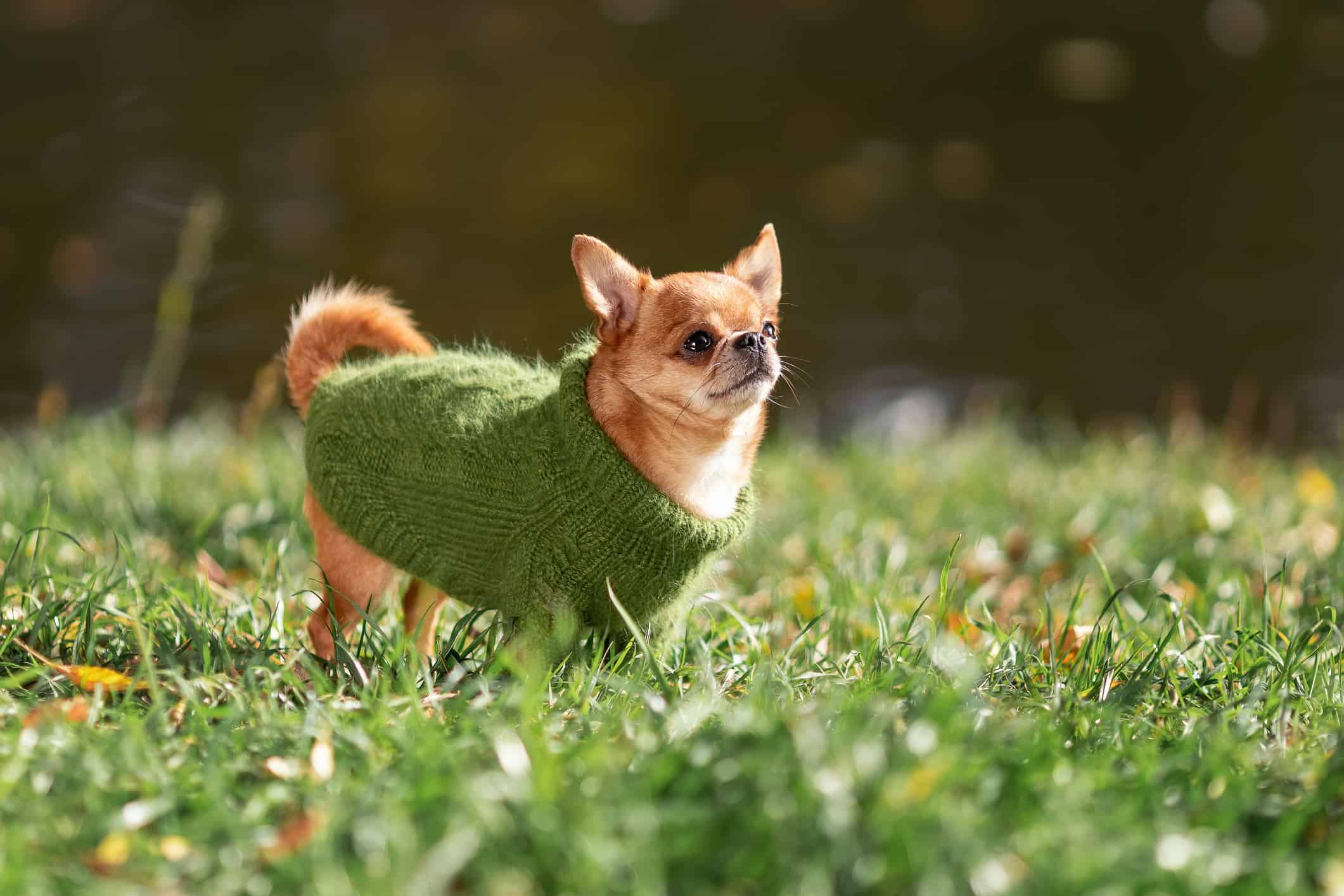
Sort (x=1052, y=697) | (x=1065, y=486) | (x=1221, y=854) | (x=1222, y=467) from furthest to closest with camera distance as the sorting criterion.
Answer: (x=1222, y=467) → (x=1065, y=486) → (x=1052, y=697) → (x=1221, y=854)

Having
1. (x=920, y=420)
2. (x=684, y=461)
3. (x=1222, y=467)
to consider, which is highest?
(x=684, y=461)

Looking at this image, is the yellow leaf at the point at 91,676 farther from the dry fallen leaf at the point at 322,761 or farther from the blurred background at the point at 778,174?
the blurred background at the point at 778,174

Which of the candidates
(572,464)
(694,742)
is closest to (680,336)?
(572,464)

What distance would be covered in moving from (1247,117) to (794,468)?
4855 millimetres

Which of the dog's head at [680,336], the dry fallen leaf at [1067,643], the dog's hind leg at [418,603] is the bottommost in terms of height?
the dog's hind leg at [418,603]

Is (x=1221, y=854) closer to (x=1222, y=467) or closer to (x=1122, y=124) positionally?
(x=1222, y=467)

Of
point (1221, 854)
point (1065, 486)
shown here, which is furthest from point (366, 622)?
point (1065, 486)

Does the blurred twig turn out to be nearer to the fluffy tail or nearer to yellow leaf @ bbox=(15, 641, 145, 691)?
the fluffy tail

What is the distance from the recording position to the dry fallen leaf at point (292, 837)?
148 centimetres

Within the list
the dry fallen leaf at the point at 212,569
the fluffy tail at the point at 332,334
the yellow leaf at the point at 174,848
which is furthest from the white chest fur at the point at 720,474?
the dry fallen leaf at the point at 212,569

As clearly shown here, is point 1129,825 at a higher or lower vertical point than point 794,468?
higher

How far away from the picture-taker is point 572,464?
7.14 feet

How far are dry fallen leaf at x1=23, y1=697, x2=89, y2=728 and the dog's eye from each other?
1.16 meters

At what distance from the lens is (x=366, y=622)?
2.19 meters
